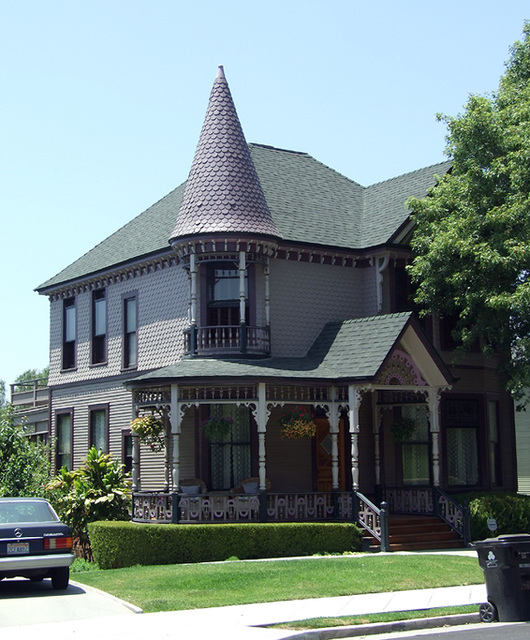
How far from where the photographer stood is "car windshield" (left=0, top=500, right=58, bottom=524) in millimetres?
16953

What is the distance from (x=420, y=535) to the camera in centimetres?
2330

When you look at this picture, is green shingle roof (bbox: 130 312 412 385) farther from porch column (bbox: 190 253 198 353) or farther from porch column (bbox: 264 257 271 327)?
porch column (bbox: 264 257 271 327)

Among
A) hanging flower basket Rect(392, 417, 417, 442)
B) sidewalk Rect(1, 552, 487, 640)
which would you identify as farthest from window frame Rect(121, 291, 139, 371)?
sidewalk Rect(1, 552, 487, 640)

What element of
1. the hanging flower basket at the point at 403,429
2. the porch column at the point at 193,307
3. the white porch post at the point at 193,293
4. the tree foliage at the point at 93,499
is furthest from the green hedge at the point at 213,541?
the white porch post at the point at 193,293

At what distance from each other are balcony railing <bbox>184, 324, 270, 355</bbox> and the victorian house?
1.6 inches

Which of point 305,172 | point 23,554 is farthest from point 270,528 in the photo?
point 305,172

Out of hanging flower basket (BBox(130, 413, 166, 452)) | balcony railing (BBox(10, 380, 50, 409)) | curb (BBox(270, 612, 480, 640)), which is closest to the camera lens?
curb (BBox(270, 612, 480, 640))

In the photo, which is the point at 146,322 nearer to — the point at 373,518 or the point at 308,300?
the point at 308,300

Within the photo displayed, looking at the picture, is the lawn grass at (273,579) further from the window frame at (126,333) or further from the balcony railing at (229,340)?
the window frame at (126,333)

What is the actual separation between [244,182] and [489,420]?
10.5 m

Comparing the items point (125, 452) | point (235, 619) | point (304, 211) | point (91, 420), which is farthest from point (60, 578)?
point (304, 211)

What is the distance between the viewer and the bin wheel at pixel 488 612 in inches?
526

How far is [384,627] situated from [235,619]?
2.04 metres

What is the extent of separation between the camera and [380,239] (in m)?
27.5
